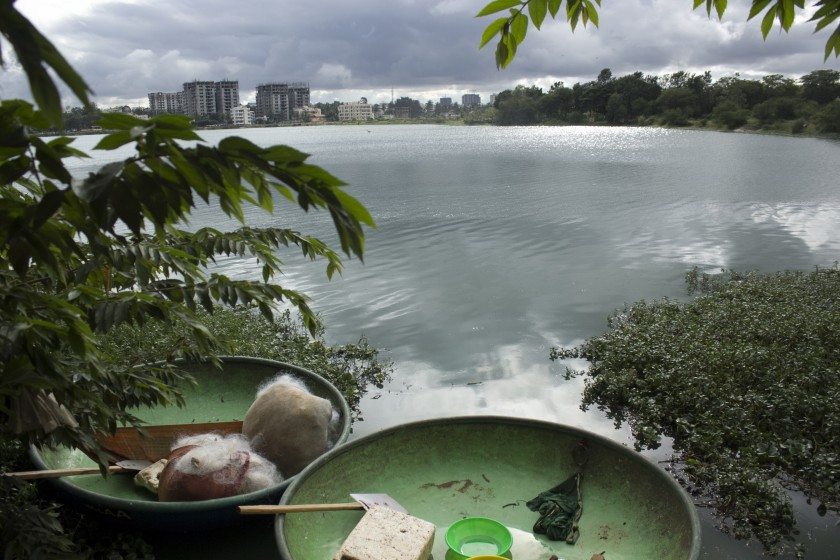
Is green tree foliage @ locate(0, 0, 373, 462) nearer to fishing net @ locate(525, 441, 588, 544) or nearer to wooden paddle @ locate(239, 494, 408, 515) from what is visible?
wooden paddle @ locate(239, 494, 408, 515)

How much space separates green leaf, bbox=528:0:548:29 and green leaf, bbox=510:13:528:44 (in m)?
0.04

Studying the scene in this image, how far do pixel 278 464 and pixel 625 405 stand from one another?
3.51 metres

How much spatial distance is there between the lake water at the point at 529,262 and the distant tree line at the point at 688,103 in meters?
33.8

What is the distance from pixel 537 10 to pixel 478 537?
2753 millimetres

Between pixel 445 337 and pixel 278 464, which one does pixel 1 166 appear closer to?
pixel 278 464

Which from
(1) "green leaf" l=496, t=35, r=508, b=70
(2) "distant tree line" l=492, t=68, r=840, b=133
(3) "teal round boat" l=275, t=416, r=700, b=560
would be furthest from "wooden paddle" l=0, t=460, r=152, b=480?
(2) "distant tree line" l=492, t=68, r=840, b=133

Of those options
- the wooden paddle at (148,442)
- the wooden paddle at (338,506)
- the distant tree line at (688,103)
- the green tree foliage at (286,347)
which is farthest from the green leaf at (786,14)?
the distant tree line at (688,103)

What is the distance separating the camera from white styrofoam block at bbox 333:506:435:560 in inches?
126

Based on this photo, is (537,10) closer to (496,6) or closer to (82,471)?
(496,6)

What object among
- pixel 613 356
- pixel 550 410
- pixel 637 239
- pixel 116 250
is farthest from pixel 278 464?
pixel 637 239

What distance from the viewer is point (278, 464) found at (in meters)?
4.49

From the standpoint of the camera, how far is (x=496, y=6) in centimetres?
245

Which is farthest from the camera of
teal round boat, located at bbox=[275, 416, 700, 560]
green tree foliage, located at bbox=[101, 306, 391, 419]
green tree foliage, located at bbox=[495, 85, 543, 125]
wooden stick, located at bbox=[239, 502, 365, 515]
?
green tree foliage, located at bbox=[495, 85, 543, 125]

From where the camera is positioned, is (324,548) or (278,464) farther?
(278,464)
